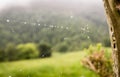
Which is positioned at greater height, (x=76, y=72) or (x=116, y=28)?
(x=116, y=28)

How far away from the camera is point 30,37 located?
2330cm

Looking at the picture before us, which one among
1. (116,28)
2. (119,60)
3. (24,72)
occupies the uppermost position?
(116,28)

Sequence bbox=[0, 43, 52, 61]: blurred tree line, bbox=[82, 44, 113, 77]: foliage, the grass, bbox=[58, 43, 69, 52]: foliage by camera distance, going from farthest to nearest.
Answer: bbox=[58, 43, 69, 52]: foliage, bbox=[0, 43, 52, 61]: blurred tree line, the grass, bbox=[82, 44, 113, 77]: foliage

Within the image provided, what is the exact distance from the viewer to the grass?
1372 cm

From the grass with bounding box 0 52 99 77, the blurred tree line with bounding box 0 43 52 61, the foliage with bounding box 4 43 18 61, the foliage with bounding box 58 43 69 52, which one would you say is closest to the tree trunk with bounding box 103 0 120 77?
the grass with bounding box 0 52 99 77

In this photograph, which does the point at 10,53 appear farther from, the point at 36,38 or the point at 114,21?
the point at 114,21

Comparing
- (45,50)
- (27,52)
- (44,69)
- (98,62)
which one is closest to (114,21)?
(98,62)

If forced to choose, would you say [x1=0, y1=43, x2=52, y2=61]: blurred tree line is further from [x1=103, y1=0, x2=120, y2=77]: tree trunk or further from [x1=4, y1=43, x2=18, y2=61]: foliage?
[x1=103, y1=0, x2=120, y2=77]: tree trunk

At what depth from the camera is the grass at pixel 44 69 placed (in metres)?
13.7

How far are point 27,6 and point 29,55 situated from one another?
62.3 feet

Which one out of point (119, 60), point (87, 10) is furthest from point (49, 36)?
point (119, 60)

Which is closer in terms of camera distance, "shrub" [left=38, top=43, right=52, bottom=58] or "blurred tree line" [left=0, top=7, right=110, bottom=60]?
"shrub" [left=38, top=43, right=52, bottom=58]

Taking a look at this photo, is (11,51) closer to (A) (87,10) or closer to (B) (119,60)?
(B) (119,60)

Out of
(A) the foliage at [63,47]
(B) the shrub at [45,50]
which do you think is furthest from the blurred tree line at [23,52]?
(A) the foliage at [63,47]
